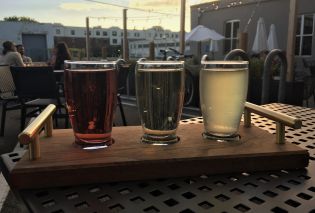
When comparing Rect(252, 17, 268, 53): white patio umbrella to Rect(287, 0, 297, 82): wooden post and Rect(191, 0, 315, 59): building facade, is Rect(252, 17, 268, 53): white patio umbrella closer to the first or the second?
Rect(191, 0, 315, 59): building facade

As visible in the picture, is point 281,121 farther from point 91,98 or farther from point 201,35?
point 201,35

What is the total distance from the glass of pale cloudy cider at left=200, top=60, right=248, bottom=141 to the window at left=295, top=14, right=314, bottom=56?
36.0ft

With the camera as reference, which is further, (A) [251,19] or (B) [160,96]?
(A) [251,19]

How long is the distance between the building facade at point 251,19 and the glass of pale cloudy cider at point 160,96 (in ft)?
32.3

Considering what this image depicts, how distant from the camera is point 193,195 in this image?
0.50m

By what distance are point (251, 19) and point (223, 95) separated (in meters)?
12.7

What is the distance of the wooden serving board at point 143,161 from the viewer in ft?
1.73

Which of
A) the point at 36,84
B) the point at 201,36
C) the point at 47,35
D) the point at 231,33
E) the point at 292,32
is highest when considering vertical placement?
the point at 47,35

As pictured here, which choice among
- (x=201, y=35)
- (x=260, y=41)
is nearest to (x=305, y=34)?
(x=260, y=41)

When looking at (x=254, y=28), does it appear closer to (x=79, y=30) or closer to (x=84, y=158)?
(x=84, y=158)

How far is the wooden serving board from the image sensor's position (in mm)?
526

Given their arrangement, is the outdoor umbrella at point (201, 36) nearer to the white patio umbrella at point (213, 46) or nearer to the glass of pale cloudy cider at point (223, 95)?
the white patio umbrella at point (213, 46)

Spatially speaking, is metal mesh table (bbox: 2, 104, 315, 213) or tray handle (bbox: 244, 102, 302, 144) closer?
metal mesh table (bbox: 2, 104, 315, 213)

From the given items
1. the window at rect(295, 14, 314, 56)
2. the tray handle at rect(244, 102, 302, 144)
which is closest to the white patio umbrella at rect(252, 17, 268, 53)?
the window at rect(295, 14, 314, 56)
